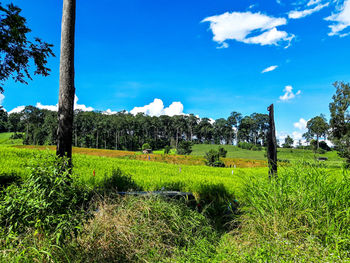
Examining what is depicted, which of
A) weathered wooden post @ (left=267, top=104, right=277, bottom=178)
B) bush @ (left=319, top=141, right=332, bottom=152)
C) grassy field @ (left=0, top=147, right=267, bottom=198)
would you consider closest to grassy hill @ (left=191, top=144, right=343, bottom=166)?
weathered wooden post @ (left=267, top=104, right=277, bottom=178)

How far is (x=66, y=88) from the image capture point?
4.74m

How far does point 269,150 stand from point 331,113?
30.2 metres

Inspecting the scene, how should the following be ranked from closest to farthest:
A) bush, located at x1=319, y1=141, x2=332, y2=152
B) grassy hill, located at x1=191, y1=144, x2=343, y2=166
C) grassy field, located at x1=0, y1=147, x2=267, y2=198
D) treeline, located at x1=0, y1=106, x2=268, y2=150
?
grassy hill, located at x1=191, y1=144, x2=343, y2=166
grassy field, located at x1=0, y1=147, x2=267, y2=198
treeline, located at x1=0, y1=106, x2=268, y2=150
bush, located at x1=319, y1=141, x2=332, y2=152

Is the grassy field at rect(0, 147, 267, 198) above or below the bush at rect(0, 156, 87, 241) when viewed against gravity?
below

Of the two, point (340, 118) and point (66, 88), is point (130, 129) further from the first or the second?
point (66, 88)

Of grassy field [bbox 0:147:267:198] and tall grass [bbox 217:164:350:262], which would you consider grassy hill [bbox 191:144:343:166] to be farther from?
tall grass [bbox 217:164:350:262]

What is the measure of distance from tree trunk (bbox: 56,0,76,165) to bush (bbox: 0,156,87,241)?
1705 millimetres

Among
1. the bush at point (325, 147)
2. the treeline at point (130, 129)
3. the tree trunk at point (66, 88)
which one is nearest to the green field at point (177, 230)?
the tree trunk at point (66, 88)

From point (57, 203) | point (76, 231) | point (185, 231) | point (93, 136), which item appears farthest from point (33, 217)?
point (93, 136)

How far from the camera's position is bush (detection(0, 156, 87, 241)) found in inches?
104

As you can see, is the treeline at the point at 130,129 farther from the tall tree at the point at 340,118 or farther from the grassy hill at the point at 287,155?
the tall tree at the point at 340,118

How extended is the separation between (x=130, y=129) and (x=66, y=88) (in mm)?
89612

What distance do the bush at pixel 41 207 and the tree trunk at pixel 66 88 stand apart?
5.59ft

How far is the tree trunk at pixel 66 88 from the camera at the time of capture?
4609mm
